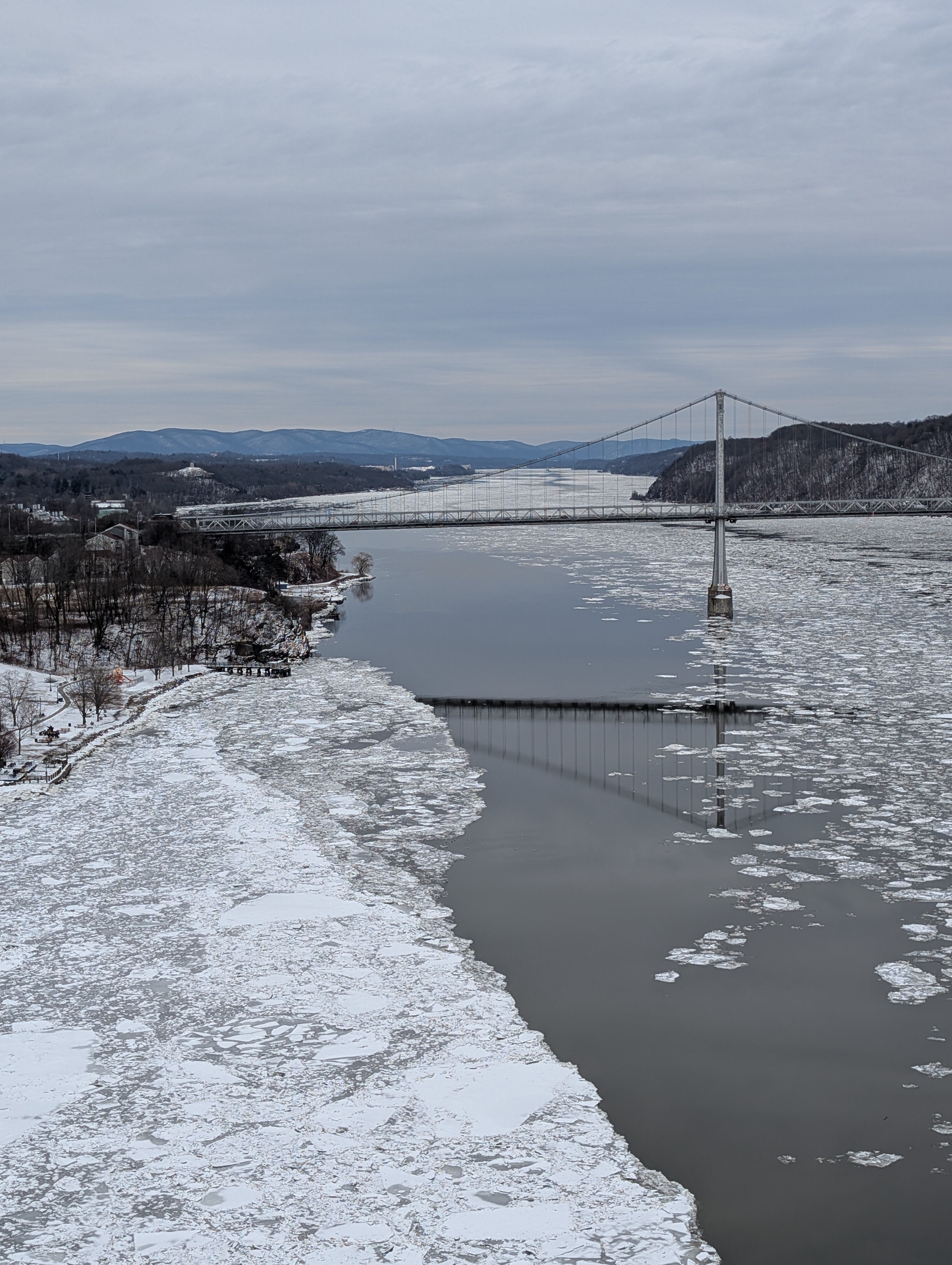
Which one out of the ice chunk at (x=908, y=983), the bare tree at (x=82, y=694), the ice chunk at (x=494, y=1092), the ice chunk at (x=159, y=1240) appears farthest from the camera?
the bare tree at (x=82, y=694)

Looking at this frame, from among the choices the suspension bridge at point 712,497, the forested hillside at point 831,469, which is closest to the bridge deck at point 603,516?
the suspension bridge at point 712,497

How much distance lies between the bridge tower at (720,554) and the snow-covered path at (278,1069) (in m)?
26.6

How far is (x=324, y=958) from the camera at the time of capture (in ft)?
43.6

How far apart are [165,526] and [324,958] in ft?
164

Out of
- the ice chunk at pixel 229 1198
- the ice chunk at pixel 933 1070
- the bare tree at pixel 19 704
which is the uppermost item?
the bare tree at pixel 19 704

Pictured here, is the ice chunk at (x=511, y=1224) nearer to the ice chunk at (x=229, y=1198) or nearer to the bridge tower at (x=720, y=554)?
the ice chunk at (x=229, y=1198)

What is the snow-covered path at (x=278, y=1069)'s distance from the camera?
851cm

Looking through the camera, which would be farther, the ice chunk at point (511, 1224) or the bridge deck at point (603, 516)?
the bridge deck at point (603, 516)

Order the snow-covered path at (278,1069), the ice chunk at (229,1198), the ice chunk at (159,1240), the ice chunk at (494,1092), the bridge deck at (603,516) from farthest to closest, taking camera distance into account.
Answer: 1. the bridge deck at (603,516)
2. the ice chunk at (494,1092)
3. the ice chunk at (229,1198)
4. the snow-covered path at (278,1069)
5. the ice chunk at (159,1240)

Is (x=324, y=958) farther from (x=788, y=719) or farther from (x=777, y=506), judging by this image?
(x=777, y=506)

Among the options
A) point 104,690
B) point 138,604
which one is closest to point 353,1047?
point 104,690

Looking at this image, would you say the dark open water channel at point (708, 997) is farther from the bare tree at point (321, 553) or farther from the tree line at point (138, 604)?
the bare tree at point (321, 553)

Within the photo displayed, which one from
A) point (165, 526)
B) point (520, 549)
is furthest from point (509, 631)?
point (520, 549)

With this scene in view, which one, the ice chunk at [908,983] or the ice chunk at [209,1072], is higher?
the ice chunk at [908,983]
